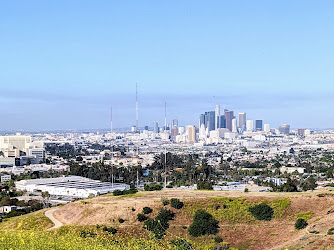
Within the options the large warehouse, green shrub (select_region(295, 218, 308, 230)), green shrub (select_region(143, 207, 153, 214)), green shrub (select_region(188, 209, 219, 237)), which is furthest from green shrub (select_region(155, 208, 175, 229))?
the large warehouse

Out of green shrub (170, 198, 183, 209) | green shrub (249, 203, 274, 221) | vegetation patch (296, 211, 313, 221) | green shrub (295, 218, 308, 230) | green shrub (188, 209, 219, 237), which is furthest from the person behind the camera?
green shrub (170, 198, 183, 209)

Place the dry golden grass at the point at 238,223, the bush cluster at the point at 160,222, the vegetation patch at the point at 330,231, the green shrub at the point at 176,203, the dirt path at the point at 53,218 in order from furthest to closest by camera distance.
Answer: the dirt path at the point at 53,218
the green shrub at the point at 176,203
the bush cluster at the point at 160,222
the dry golden grass at the point at 238,223
the vegetation patch at the point at 330,231

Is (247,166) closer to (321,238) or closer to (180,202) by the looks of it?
(180,202)

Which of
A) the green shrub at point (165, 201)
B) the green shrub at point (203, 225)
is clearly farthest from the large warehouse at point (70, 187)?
the green shrub at point (203, 225)

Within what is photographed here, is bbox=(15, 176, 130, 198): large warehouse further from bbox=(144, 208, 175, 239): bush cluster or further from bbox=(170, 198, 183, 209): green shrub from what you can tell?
bbox=(144, 208, 175, 239): bush cluster

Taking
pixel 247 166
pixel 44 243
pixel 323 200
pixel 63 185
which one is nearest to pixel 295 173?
pixel 247 166

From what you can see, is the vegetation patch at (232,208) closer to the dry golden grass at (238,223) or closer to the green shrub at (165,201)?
the dry golden grass at (238,223)
